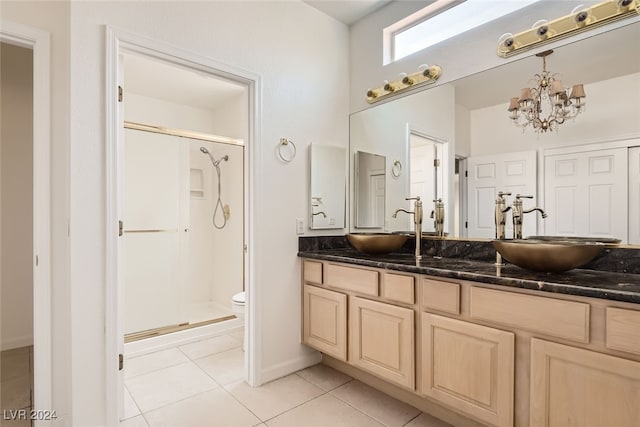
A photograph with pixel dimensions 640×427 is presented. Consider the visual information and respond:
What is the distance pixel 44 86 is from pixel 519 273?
2.56 meters

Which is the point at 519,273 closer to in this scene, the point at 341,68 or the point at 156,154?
the point at 341,68

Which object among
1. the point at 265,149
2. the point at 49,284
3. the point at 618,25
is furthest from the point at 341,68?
the point at 49,284

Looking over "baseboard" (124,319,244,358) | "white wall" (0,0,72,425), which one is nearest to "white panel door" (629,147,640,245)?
"white wall" (0,0,72,425)

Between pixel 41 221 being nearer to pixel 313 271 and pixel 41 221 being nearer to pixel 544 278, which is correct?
pixel 313 271

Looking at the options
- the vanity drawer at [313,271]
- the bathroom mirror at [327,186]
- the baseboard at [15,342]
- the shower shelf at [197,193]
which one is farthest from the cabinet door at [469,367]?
the baseboard at [15,342]

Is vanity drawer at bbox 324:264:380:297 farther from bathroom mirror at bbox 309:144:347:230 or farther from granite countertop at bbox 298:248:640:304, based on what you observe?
bathroom mirror at bbox 309:144:347:230

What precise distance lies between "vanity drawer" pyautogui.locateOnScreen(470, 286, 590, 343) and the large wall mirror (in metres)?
0.65

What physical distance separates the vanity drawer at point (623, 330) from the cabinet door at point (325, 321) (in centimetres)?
132

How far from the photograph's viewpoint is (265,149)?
2289 mm

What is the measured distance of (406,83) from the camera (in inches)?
93.7

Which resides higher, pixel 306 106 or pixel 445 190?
pixel 306 106

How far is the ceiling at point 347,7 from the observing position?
249 cm

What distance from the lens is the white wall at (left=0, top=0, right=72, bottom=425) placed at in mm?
1716

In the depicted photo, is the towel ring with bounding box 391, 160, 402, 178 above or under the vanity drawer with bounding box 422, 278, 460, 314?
above
